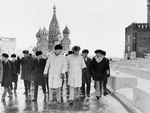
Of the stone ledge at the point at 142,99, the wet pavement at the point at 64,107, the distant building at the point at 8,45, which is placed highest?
the distant building at the point at 8,45

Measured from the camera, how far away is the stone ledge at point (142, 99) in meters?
6.22

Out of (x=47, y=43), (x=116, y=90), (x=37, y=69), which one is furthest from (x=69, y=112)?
(x=47, y=43)

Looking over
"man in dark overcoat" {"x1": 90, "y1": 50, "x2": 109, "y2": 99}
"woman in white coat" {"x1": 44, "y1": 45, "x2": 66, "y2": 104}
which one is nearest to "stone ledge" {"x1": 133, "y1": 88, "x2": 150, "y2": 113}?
"woman in white coat" {"x1": 44, "y1": 45, "x2": 66, "y2": 104}

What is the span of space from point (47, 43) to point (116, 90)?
91.3m

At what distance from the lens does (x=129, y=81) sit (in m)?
10.7

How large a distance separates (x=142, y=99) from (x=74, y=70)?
8.95 feet

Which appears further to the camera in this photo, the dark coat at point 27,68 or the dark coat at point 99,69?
the dark coat at point 27,68

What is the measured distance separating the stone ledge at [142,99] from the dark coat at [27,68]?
488cm

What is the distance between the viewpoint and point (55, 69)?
27.5 ft

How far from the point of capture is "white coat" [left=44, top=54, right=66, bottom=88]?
8.33 m

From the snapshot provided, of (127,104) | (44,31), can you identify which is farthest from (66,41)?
(127,104)

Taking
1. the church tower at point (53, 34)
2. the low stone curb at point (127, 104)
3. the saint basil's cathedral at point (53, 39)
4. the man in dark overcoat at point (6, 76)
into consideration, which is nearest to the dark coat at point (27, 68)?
the man in dark overcoat at point (6, 76)

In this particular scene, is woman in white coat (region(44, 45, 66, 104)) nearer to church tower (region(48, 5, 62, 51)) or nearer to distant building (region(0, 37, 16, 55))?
distant building (region(0, 37, 16, 55))

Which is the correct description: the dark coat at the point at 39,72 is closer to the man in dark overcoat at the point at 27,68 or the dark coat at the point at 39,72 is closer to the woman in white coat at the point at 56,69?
the woman in white coat at the point at 56,69
